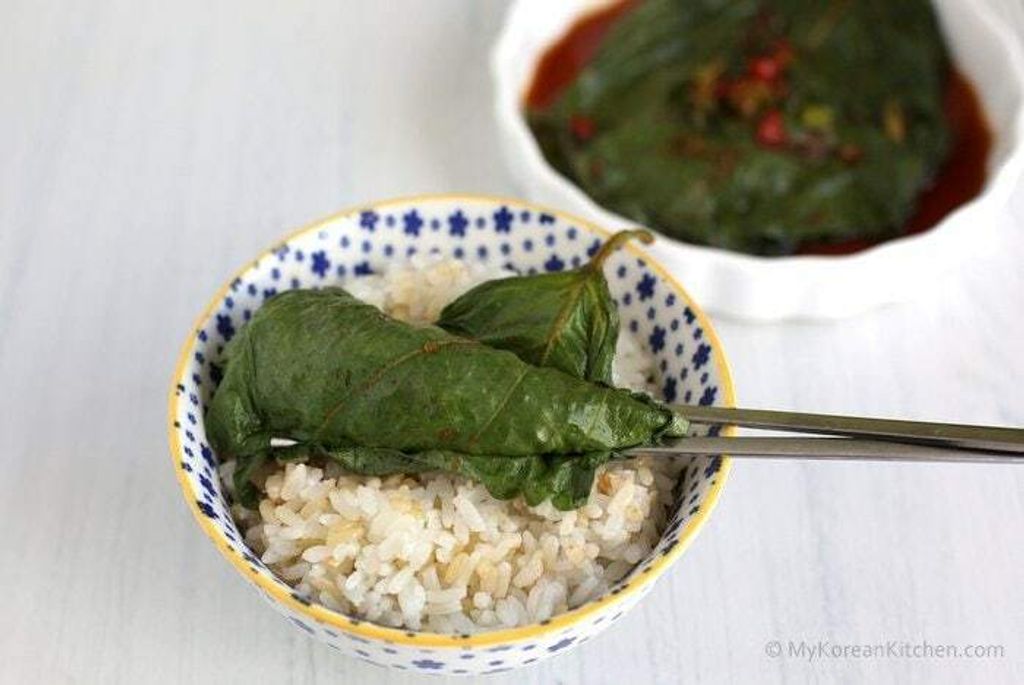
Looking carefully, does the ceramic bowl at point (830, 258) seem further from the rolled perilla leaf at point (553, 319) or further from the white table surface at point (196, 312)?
the rolled perilla leaf at point (553, 319)

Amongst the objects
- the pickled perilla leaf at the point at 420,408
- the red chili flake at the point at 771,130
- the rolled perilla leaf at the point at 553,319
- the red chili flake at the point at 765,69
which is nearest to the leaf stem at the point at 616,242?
the rolled perilla leaf at the point at 553,319

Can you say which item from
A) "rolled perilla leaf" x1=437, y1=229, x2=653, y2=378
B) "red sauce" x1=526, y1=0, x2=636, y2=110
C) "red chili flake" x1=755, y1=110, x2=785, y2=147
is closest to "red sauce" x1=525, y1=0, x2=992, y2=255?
"red sauce" x1=526, y1=0, x2=636, y2=110

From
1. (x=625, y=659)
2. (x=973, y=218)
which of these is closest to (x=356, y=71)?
(x=973, y=218)

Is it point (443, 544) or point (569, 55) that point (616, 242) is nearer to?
point (443, 544)

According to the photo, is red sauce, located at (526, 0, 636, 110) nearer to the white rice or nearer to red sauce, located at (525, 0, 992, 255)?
red sauce, located at (525, 0, 992, 255)

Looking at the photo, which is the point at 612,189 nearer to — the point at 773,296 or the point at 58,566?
the point at 773,296

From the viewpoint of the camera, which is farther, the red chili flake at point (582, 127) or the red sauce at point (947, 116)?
the red chili flake at point (582, 127)
